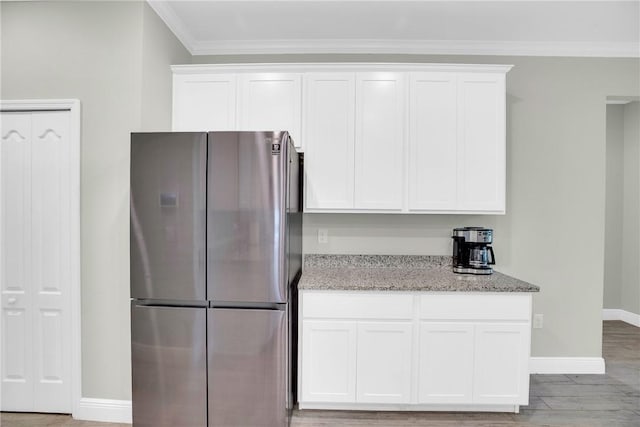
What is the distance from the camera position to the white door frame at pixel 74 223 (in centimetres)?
220

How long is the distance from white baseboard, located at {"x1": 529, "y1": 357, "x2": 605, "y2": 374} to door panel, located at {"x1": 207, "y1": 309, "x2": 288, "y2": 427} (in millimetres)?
2301

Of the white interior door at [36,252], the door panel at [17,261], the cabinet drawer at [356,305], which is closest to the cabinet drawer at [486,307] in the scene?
the cabinet drawer at [356,305]

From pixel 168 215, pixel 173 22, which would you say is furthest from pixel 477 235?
pixel 173 22

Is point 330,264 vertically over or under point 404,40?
→ under

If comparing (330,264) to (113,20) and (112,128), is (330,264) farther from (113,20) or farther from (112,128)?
(113,20)

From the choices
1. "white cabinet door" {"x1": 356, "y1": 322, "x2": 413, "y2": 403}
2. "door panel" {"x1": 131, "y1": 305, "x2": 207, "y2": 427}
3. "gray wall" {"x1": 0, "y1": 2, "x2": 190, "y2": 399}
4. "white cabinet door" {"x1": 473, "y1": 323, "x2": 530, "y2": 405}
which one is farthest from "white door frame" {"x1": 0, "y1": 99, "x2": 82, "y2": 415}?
"white cabinet door" {"x1": 473, "y1": 323, "x2": 530, "y2": 405}

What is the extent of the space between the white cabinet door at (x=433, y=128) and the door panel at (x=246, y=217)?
1129 millimetres

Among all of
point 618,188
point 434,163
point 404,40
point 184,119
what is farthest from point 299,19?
point 618,188

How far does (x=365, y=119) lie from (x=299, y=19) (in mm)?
922

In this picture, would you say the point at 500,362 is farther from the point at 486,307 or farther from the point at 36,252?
the point at 36,252

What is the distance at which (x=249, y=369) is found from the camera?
193 cm

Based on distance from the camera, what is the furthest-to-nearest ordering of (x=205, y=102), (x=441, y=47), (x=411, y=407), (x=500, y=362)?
(x=441, y=47) → (x=205, y=102) → (x=411, y=407) → (x=500, y=362)

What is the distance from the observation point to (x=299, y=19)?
254cm

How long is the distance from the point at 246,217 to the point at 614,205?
4835 mm
